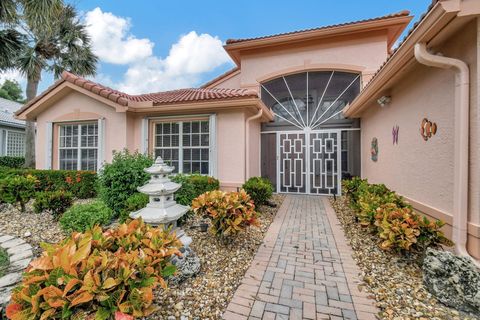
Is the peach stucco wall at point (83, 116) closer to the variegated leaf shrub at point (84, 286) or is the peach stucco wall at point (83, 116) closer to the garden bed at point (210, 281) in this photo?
the garden bed at point (210, 281)

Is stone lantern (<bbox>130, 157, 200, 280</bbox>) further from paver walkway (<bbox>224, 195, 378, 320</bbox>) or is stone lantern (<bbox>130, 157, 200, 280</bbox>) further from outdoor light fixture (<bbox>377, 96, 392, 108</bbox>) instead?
outdoor light fixture (<bbox>377, 96, 392, 108</bbox>)

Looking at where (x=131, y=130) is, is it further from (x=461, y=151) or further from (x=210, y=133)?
(x=461, y=151)

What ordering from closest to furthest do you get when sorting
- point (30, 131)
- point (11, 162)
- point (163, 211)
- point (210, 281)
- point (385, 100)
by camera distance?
point (210, 281) → point (163, 211) → point (385, 100) → point (30, 131) → point (11, 162)

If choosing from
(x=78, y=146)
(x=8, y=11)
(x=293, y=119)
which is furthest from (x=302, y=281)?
(x=8, y=11)

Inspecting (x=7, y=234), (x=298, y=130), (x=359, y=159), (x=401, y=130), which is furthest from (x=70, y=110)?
(x=359, y=159)

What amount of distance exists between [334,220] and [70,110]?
10116mm

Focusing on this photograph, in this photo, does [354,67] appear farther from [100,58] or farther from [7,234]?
[100,58]

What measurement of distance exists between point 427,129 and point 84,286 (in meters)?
5.47

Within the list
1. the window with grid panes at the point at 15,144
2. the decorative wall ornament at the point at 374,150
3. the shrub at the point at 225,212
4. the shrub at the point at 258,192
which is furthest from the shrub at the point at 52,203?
the window with grid panes at the point at 15,144

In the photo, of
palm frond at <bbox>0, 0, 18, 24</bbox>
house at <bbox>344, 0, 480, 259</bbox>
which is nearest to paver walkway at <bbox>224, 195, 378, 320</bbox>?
house at <bbox>344, 0, 480, 259</bbox>

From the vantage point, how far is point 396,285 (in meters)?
2.88

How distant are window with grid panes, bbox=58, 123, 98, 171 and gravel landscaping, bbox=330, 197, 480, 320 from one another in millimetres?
9175

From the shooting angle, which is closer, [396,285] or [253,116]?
[396,285]

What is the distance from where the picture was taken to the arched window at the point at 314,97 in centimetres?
911
